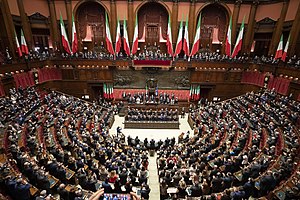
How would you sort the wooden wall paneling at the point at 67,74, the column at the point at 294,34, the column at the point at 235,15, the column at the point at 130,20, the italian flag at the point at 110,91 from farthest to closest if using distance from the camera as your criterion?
the column at the point at 130,20 → the italian flag at the point at 110,91 → the column at the point at 235,15 → the wooden wall paneling at the point at 67,74 → the column at the point at 294,34

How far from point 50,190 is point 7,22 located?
17.1 meters

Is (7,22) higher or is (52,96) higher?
(7,22)

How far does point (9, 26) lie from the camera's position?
17953 millimetres

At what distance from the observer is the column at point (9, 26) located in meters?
17.4

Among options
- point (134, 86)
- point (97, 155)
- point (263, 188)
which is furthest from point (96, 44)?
point (263, 188)

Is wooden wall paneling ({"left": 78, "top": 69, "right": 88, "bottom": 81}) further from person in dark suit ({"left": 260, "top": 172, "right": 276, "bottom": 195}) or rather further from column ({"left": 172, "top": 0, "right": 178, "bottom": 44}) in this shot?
person in dark suit ({"left": 260, "top": 172, "right": 276, "bottom": 195})

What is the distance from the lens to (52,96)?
17.8m

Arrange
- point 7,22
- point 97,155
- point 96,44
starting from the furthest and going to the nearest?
point 96,44, point 7,22, point 97,155

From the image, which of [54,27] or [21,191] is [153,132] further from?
[54,27]

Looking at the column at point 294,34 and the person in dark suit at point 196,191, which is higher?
the column at point 294,34

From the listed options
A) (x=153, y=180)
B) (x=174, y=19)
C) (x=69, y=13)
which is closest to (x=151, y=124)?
(x=153, y=180)

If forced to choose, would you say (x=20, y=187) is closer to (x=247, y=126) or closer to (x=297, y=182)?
(x=297, y=182)

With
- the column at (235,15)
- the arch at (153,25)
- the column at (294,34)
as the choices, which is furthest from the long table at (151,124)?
the column at (235,15)

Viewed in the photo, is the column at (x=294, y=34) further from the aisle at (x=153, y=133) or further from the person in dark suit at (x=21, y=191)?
the person in dark suit at (x=21, y=191)
